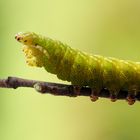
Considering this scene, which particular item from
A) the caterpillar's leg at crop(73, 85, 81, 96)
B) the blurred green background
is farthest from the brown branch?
the blurred green background

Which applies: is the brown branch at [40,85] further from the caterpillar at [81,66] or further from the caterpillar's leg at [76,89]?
the caterpillar at [81,66]

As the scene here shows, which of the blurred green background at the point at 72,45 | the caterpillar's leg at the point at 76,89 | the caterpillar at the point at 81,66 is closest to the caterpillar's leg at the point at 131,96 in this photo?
the caterpillar at the point at 81,66

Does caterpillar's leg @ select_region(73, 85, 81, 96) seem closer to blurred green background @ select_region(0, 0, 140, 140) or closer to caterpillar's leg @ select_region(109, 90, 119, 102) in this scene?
caterpillar's leg @ select_region(109, 90, 119, 102)

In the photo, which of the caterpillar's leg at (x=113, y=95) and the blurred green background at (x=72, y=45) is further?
the blurred green background at (x=72, y=45)

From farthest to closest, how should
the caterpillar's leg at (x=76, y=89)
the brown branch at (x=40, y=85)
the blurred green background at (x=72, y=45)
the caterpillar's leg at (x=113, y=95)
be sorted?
the blurred green background at (x=72, y=45), the caterpillar's leg at (x=113, y=95), the caterpillar's leg at (x=76, y=89), the brown branch at (x=40, y=85)

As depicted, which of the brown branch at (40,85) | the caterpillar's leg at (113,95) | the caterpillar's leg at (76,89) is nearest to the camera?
the brown branch at (40,85)
